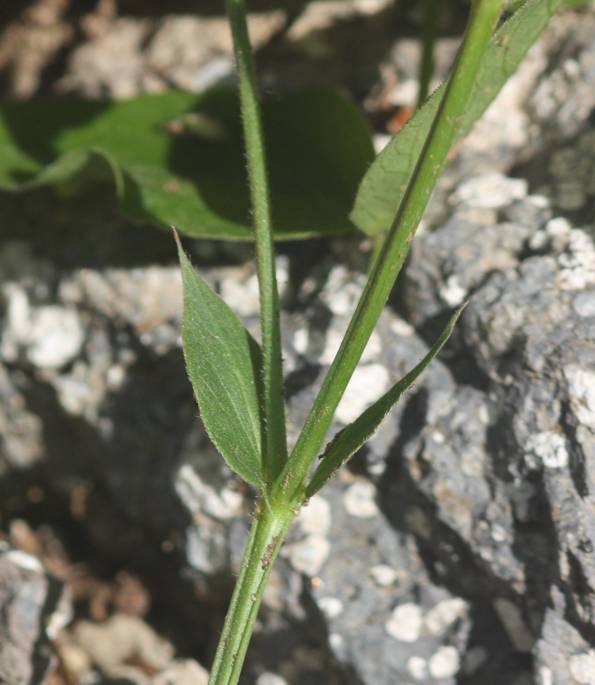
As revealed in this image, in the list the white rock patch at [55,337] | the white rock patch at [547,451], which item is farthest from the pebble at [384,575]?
the white rock patch at [55,337]

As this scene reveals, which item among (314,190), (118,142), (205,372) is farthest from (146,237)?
(205,372)

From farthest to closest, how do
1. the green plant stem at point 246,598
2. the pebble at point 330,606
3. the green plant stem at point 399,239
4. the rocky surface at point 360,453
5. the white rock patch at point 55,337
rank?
the white rock patch at point 55,337, the pebble at point 330,606, the rocky surface at point 360,453, the green plant stem at point 246,598, the green plant stem at point 399,239

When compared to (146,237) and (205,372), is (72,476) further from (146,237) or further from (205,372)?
(205,372)

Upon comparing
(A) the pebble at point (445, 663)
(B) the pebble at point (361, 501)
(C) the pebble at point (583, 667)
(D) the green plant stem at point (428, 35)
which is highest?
(D) the green plant stem at point (428, 35)

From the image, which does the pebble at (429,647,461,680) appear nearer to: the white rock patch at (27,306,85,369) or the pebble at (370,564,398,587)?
the pebble at (370,564,398,587)

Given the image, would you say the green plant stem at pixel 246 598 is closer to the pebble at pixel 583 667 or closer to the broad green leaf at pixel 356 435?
the broad green leaf at pixel 356 435

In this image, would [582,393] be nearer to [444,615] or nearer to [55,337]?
[444,615]
